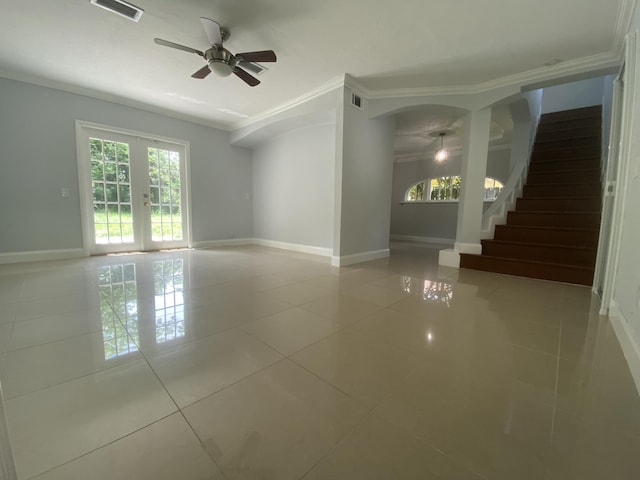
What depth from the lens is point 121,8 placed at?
239 cm

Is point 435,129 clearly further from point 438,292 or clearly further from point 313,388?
point 313,388

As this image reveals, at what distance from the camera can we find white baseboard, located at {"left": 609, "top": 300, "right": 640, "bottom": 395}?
4.44ft

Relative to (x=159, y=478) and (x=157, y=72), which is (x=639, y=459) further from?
(x=157, y=72)

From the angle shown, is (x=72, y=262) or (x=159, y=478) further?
(x=72, y=262)

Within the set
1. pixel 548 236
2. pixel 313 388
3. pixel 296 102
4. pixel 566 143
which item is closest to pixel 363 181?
pixel 296 102

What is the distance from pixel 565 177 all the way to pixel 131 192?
7604mm

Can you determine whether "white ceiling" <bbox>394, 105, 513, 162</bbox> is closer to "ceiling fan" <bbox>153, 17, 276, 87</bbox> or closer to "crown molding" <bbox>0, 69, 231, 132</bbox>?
"ceiling fan" <bbox>153, 17, 276, 87</bbox>

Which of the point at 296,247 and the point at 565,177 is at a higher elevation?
the point at 565,177

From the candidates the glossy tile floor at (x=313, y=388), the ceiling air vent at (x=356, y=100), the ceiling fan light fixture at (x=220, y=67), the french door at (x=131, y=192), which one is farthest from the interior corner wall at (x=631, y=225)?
the french door at (x=131, y=192)

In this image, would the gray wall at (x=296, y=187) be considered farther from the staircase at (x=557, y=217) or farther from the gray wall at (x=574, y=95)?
the gray wall at (x=574, y=95)

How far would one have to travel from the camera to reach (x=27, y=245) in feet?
12.6

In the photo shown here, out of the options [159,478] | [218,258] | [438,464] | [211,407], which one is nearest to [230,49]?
[218,258]

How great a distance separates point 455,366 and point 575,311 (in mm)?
1683

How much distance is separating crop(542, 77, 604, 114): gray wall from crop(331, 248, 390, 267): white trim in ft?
17.8
